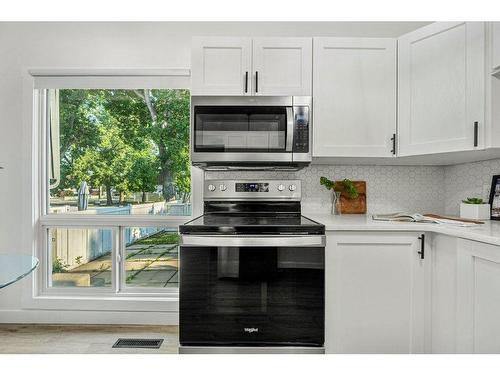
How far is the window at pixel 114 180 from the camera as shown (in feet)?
9.39

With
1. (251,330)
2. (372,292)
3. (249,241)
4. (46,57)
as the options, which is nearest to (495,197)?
(372,292)

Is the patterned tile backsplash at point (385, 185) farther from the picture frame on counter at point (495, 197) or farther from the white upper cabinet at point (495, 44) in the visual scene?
the white upper cabinet at point (495, 44)

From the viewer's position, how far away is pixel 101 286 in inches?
113

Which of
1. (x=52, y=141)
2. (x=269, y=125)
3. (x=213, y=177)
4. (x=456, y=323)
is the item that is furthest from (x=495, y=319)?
(x=52, y=141)

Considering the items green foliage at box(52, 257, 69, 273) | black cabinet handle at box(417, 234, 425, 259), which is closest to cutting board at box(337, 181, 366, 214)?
black cabinet handle at box(417, 234, 425, 259)

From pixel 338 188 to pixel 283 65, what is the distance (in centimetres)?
91

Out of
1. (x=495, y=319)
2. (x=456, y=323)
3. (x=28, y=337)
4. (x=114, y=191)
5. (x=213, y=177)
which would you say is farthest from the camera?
(x=114, y=191)

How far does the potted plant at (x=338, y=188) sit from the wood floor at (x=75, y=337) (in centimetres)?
141

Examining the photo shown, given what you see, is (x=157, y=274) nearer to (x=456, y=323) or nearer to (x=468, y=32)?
(x=456, y=323)

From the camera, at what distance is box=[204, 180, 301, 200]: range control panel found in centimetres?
261

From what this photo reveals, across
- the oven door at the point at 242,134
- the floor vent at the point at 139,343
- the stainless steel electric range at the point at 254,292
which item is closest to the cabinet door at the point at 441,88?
the oven door at the point at 242,134

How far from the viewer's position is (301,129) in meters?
2.32

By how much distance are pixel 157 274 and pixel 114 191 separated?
2.37 ft

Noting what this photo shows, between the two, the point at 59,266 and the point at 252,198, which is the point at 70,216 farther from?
the point at 252,198
